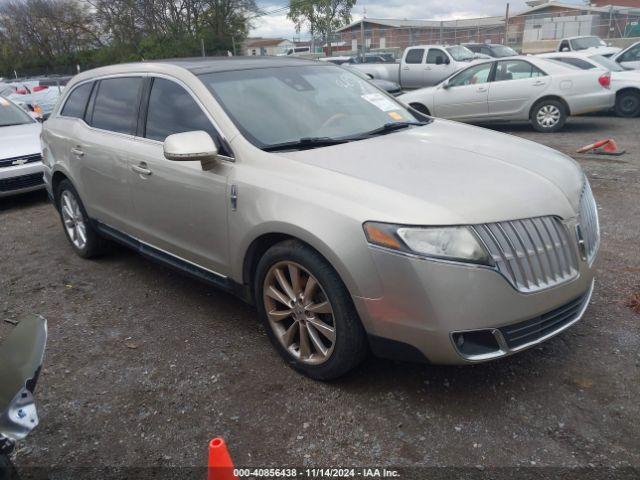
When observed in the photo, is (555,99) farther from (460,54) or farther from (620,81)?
(460,54)

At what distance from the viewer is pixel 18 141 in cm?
740

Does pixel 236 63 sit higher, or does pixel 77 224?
pixel 236 63

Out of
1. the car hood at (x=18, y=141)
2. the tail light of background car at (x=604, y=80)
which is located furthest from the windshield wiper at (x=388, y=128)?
the tail light of background car at (x=604, y=80)

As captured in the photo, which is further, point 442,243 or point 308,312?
point 308,312

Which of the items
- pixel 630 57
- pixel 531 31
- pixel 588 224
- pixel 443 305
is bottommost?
pixel 443 305

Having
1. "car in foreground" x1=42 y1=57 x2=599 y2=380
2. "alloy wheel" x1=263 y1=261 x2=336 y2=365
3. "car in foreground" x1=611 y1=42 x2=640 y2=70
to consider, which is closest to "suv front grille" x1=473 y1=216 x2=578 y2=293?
"car in foreground" x1=42 y1=57 x2=599 y2=380

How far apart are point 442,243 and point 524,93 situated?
29.9 ft

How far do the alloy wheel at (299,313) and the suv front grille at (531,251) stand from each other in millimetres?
853

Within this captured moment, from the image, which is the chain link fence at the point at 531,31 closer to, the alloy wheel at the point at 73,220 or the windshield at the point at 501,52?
the windshield at the point at 501,52

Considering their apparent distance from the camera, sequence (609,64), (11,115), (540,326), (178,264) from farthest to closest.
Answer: (609,64) < (11,115) < (178,264) < (540,326)

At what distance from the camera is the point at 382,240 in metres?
2.42

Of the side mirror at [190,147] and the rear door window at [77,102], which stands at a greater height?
the rear door window at [77,102]

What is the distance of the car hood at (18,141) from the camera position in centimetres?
711

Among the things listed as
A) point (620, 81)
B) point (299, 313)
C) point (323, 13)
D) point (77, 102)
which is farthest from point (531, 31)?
point (299, 313)
